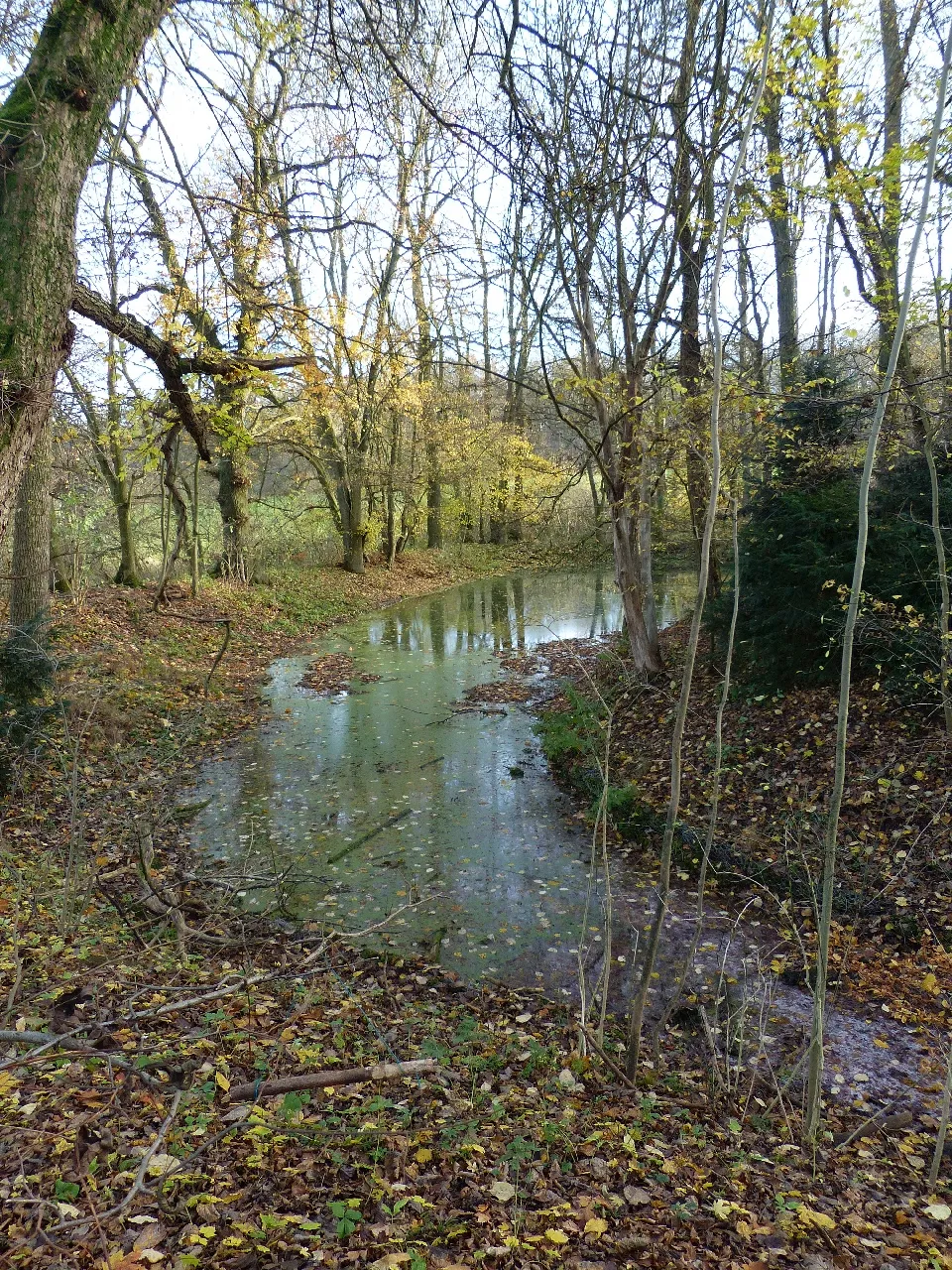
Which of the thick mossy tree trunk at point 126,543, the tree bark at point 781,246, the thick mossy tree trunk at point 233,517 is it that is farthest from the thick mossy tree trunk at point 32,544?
the tree bark at point 781,246

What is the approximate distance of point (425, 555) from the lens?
2672 cm

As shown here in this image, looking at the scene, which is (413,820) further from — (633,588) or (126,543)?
(126,543)

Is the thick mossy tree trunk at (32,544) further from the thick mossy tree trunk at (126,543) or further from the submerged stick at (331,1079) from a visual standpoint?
the submerged stick at (331,1079)

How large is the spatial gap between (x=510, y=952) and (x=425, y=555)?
22.4 m

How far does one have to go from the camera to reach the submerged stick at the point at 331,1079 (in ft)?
9.77

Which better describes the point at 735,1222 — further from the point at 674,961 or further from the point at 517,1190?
the point at 674,961

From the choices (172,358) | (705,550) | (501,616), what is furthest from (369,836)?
A: (501,616)

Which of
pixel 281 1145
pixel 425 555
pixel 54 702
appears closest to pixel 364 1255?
pixel 281 1145

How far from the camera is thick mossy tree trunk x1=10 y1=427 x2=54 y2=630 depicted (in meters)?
8.73

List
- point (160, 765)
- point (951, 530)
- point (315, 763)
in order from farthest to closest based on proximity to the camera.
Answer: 1. point (315, 763)
2. point (160, 765)
3. point (951, 530)

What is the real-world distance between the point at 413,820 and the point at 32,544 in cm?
608

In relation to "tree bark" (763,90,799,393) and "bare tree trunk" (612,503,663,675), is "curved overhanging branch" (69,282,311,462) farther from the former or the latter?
"bare tree trunk" (612,503,663,675)

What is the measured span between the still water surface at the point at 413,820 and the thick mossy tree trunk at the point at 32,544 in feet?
10.3

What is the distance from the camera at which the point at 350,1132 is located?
2.81 meters
